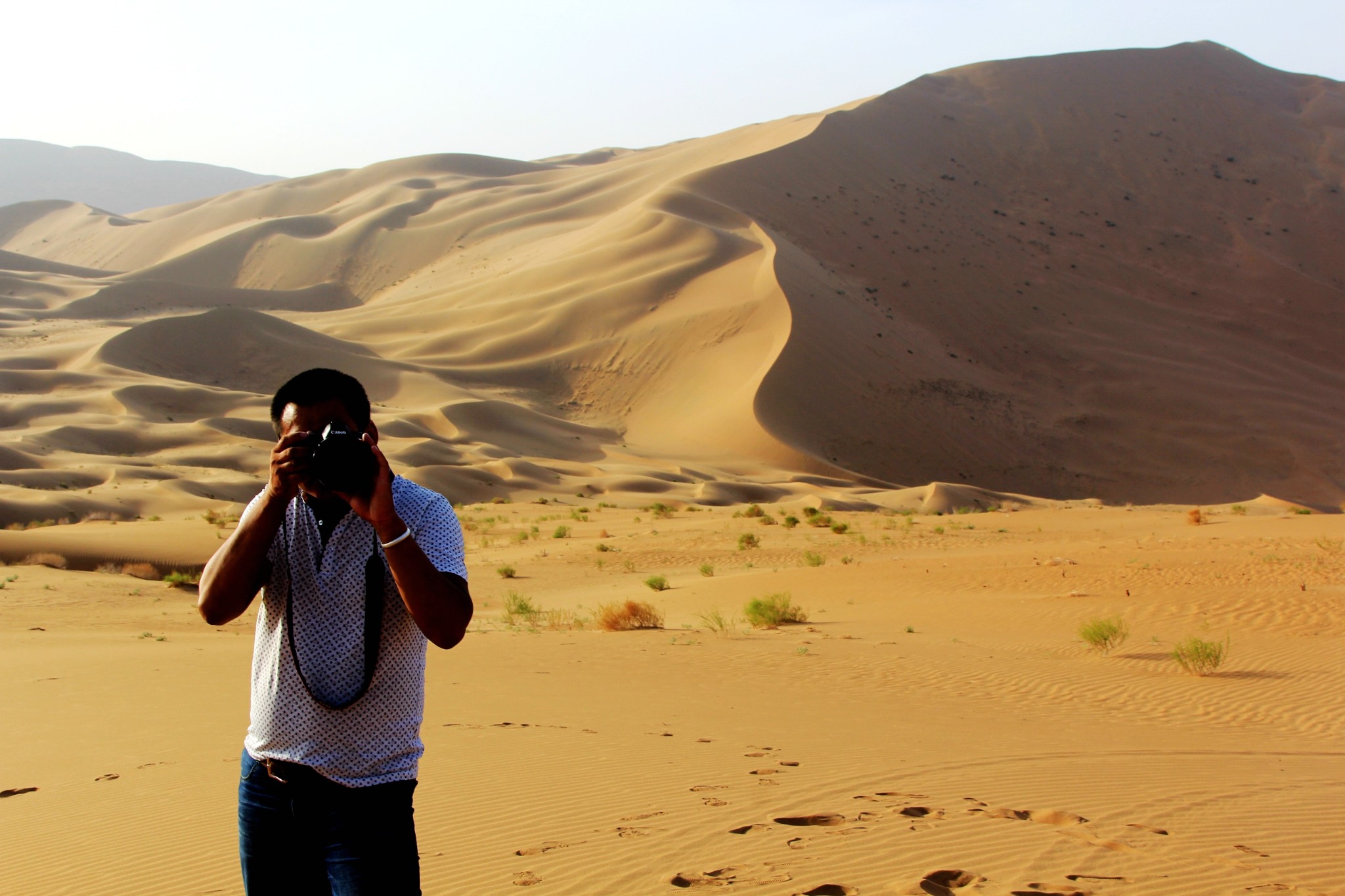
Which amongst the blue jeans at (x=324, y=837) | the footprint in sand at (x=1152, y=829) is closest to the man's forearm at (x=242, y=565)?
the blue jeans at (x=324, y=837)

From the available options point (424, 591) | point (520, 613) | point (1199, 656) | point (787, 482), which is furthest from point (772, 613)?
point (787, 482)

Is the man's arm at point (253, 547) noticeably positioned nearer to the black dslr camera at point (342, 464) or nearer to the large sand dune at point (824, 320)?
the black dslr camera at point (342, 464)

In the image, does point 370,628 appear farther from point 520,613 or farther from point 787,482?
point 787,482

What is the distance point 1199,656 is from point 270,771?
33.4 feet

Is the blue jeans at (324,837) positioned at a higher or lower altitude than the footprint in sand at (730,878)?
higher

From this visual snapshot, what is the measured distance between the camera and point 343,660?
265cm

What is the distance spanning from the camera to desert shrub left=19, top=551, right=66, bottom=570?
18.9m

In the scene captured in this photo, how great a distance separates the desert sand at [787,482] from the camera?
552cm

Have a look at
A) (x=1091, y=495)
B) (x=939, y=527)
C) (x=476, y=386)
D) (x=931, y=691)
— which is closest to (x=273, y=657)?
(x=931, y=691)

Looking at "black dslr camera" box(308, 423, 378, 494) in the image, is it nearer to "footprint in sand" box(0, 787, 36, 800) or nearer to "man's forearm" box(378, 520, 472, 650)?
"man's forearm" box(378, 520, 472, 650)

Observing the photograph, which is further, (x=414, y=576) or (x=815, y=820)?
(x=815, y=820)

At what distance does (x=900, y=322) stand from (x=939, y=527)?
29.6m

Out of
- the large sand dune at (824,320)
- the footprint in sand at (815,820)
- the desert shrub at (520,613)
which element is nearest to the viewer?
the footprint in sand at (815,820)

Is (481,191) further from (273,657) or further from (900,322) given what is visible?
(273,657)
